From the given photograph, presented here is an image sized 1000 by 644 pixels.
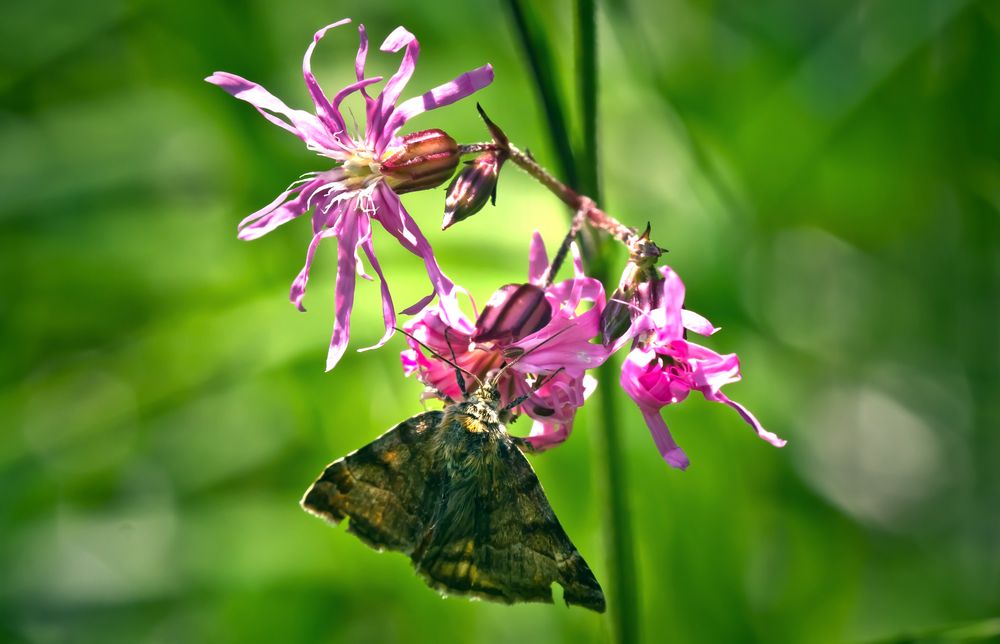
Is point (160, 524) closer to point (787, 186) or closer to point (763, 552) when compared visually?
point (763, 552)

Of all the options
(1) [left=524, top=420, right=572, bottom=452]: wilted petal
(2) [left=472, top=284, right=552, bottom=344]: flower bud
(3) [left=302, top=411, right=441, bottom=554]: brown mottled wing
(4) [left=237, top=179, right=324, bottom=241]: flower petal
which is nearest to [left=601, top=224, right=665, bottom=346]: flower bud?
(2) [left=472, top=284, right=552, bottom=344]: flower bud

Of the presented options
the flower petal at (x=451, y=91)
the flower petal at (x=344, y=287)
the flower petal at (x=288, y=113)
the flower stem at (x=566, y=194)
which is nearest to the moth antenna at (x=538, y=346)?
the flower stem at (x=566, y=194)

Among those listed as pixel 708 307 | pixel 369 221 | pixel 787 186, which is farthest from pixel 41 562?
pixel 787 186

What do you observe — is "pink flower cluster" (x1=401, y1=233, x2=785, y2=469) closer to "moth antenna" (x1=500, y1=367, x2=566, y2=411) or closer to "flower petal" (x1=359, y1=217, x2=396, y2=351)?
"moth antenna" (x1=500, y1=367, x2=566, y2=411)

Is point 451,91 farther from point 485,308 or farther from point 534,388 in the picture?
point 534,388

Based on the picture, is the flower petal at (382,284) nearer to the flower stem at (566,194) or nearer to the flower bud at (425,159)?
the flower bud at (425,159)

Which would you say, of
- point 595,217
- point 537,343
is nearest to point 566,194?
point 595,217
